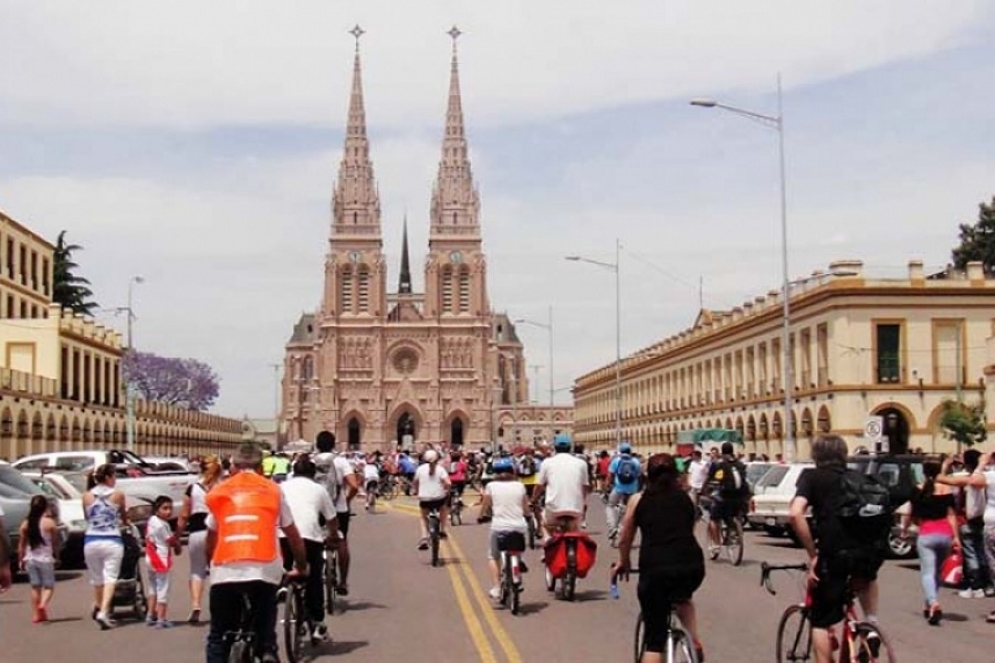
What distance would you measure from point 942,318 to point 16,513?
126 ft

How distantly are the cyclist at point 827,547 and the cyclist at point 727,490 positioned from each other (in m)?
11.5

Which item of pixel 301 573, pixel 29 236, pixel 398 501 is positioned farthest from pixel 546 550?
pixel 29 236

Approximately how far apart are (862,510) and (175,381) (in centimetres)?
12899

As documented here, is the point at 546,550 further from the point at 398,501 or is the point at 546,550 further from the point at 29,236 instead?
the point at 29,236

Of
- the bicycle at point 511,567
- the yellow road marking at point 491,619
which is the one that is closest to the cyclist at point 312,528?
the yellow road marking at point 491,619

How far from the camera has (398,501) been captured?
4778 cm

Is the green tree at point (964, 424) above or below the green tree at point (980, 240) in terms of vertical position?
below

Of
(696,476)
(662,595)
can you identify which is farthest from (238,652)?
(696,476)

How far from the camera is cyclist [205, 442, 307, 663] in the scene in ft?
29.4

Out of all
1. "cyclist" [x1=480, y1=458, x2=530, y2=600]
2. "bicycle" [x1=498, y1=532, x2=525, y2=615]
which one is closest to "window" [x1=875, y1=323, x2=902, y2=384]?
"cyclist" [x1=480, y1=458, x2=530, y2=600]

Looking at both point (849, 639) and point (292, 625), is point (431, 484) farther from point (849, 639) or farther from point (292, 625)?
point (849, 639)

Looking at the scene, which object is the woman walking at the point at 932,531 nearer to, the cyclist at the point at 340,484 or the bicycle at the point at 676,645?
the cyclist at the point at 340,484

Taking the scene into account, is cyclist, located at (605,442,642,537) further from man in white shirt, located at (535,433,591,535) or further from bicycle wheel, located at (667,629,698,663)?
bicycle wheel, located at (667,629,698,663)

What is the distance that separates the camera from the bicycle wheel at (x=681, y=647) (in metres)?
8.88
